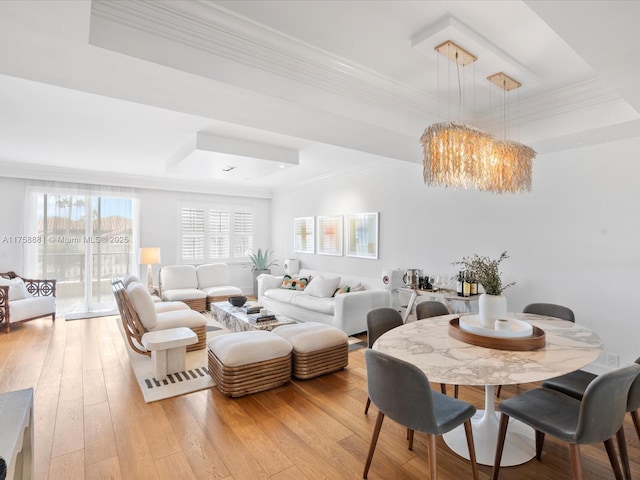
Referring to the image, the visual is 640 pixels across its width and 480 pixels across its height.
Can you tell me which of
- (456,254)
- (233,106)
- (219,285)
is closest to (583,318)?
(456,254)

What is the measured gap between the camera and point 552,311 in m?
3.09

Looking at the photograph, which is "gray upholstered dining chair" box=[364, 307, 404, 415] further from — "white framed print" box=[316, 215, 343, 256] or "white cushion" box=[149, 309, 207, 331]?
"white framed print" box=[316, 215, 343, 256]

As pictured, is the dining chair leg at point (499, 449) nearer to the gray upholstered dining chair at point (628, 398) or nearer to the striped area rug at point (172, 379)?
the gray upholstered dining chair at point (628, 398)

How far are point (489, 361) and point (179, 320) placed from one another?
11.6 feet

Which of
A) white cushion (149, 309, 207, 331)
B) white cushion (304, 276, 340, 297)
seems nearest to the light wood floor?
white cushion (149, 309, 207, 331)

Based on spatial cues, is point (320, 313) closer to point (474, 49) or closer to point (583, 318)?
point (583, 318)

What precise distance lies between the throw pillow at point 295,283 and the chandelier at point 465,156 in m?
4.28

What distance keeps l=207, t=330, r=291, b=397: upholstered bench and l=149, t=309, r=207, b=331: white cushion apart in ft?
3.23

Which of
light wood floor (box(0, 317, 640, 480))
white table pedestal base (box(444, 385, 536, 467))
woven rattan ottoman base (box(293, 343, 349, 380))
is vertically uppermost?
woven rattan ottoman base (box(293, 343, 349, 380))

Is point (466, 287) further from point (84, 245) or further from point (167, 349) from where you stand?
point (84, 245)

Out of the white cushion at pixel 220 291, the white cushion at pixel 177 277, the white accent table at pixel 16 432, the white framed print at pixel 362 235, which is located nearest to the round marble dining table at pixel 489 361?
the white accent table at pixel 16 432

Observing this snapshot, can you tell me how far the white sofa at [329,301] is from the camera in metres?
4.72

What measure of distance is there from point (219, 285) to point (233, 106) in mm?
5446

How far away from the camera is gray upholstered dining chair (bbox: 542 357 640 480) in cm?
185
